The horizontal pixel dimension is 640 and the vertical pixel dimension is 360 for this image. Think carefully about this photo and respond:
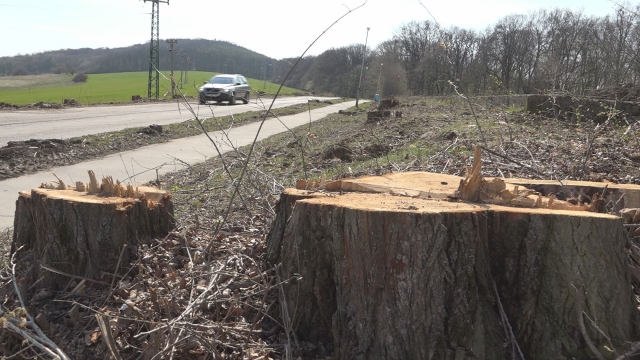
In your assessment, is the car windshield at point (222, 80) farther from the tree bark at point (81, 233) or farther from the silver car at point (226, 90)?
the tree bark at point (81, 233)

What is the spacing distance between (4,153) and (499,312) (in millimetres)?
9426

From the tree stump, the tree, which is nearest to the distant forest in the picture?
the tree

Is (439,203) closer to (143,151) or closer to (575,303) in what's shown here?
(575,303)

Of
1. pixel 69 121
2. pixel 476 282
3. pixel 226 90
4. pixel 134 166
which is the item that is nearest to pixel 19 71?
pixel 226 90

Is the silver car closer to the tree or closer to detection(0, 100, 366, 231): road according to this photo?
detection(0, 100, 366, 231): road

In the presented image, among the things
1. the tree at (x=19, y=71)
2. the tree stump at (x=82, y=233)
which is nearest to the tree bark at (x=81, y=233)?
the tree stump at (x=82, y=233)

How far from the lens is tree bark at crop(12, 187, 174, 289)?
3.37 m

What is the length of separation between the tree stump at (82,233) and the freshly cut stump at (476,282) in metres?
1.54

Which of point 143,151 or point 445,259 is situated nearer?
point 445,259

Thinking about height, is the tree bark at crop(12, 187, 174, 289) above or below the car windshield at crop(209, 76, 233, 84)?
below

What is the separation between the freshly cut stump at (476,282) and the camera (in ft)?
8.11

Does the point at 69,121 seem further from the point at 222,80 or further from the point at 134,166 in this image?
the point at 222,80

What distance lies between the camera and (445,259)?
247 centimetres

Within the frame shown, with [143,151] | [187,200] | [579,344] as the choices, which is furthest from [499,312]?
[143,151]
